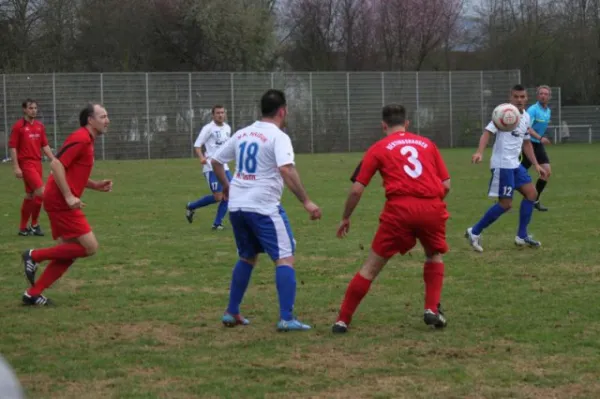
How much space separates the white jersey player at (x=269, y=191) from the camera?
7496 mm

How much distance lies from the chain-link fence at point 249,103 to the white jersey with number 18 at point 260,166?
30460mm

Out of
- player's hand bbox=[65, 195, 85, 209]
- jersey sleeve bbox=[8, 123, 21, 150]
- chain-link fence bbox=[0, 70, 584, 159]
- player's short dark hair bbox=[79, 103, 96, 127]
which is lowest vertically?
player's hand bbox=[65, 195, 85, 209]

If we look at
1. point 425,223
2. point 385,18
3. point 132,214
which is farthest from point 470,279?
point 385,18

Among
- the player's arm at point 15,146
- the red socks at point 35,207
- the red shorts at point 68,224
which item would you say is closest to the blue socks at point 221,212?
the red socks at point 35,207

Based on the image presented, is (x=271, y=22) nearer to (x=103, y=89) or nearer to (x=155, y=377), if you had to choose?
(x=103, y=89)

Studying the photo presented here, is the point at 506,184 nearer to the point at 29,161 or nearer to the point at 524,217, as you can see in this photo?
the point at 524,217

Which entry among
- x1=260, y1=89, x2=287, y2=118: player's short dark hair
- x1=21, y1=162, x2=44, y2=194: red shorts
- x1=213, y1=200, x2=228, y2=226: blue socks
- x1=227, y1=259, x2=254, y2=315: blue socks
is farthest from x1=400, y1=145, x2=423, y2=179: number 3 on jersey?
x1=21, y1=162, x2=44, y2=194: red shorts

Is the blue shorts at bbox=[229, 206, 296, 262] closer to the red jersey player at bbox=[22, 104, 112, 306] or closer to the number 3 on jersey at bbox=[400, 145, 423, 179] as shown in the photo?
the number 3 on jersey at bbox=[400, 145, 423, 179]

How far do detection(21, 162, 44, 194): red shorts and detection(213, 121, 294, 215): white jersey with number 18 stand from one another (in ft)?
24.3

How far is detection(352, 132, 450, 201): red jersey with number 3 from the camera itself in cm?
733

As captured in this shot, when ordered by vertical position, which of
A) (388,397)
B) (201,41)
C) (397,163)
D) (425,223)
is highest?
(201,41)

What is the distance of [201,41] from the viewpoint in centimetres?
4875

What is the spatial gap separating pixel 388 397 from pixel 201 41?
145ft

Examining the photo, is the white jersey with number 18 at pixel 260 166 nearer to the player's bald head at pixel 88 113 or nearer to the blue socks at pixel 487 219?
the player's bald head at pixel 88 113
